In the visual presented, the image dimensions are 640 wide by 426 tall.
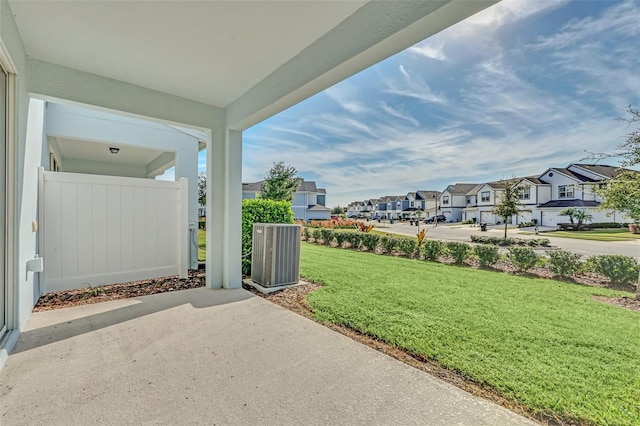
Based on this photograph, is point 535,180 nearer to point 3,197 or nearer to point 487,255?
point 487,255

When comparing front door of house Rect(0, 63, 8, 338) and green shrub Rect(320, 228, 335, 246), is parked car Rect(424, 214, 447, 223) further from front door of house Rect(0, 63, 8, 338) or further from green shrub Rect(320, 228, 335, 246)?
front door of house Rect(0, 63, 8, 338)

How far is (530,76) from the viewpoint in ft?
21.5


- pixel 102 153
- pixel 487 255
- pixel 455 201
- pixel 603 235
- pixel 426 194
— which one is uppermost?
pixel 426 194

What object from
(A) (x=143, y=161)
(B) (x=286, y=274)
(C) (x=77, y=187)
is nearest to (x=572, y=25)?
(B) (x=286, y=274)

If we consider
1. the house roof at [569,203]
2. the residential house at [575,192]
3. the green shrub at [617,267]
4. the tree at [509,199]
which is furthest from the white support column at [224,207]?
the tree at [509,199]

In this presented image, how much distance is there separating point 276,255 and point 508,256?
18.8 feet

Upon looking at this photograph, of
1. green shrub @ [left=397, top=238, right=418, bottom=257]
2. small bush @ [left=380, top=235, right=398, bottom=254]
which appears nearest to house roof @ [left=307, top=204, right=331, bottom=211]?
small bush @ [left=380, top=235, right=398, bottom=254]

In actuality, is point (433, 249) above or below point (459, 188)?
below

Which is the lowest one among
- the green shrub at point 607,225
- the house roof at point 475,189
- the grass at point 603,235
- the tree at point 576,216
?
the grass at point 603,235

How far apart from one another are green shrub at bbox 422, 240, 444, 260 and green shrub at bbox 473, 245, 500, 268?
3.28ft

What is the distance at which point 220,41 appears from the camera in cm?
289

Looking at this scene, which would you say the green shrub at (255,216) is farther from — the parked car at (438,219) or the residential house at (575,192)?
the parked car at (438,219)

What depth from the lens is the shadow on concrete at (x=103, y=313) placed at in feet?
9.30

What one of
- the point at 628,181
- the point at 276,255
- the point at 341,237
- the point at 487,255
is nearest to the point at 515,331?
the point at 276,255
